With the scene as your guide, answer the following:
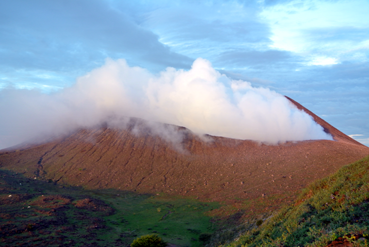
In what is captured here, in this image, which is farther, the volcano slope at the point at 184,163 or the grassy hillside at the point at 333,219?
the volcano slope at the point at 184,163

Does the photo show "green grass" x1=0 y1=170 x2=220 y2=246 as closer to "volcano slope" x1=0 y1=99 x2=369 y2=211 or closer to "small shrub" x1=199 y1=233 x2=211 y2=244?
"small shrub" x1=199 y1=233 x2=211 y2=244

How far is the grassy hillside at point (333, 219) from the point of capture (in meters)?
5.68

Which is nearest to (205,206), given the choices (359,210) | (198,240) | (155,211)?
(155,211)

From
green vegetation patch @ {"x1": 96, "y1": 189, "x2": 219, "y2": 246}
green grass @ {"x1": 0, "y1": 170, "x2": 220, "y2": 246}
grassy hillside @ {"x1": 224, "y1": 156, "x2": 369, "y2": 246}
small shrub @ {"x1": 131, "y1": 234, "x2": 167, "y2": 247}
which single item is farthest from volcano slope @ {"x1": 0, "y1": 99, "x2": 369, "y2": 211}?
grassy hillside @ {"x1": 224, "y1": 156, "x2": 369, "y2": 246}

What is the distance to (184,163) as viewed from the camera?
120ft

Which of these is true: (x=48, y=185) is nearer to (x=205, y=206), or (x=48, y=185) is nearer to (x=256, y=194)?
(x=205, y=206)

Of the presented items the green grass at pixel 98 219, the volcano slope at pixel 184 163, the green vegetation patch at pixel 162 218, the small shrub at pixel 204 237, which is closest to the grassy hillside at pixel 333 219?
the small shrub at pixel 204 237

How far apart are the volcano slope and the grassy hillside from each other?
43.5 ft

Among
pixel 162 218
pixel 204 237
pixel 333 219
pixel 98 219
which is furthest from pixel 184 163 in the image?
pixel 333 219

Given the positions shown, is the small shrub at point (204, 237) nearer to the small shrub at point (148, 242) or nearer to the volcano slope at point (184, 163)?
the small shrub at point (148, 242)

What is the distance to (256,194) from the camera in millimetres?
24453

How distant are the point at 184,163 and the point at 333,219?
2988cm

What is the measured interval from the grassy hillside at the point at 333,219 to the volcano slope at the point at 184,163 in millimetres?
13267

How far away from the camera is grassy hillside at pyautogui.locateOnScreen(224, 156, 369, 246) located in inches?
224
